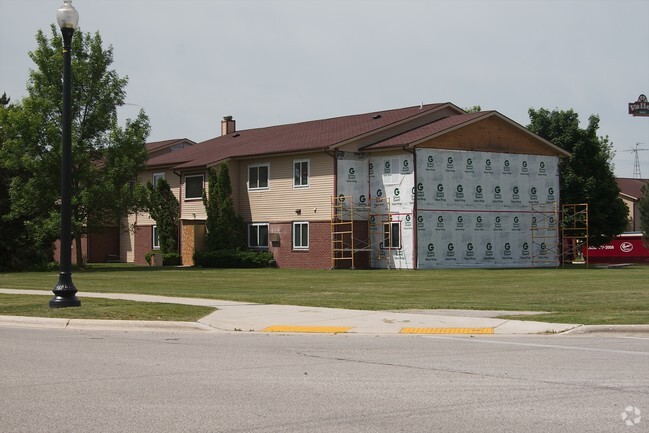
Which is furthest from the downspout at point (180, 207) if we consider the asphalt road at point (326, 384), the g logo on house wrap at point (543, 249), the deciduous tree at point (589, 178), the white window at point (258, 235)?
the asphalt road at point (326, 384)

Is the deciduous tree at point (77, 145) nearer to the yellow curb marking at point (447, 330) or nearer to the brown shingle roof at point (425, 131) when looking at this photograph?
the brown shingle roof at point (425, 131)

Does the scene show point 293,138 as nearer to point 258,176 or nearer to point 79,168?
point 258,176

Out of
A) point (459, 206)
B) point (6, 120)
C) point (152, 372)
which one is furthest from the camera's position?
point (459, 206)

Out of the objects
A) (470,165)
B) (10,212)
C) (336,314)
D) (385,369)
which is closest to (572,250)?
(470,165)

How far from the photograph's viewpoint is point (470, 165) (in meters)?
46.2

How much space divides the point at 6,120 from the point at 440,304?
29598 millimetres

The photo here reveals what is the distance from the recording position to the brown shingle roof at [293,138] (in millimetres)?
46878

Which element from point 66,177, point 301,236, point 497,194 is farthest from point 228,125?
point 66,177

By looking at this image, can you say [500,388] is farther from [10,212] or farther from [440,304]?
[10,212]

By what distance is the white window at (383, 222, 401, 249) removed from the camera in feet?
148

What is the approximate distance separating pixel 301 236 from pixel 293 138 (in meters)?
6.37

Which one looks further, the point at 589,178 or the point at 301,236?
the point at 589,178

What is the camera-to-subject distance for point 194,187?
5209 cm

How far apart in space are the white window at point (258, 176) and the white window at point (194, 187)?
10.5 ft
